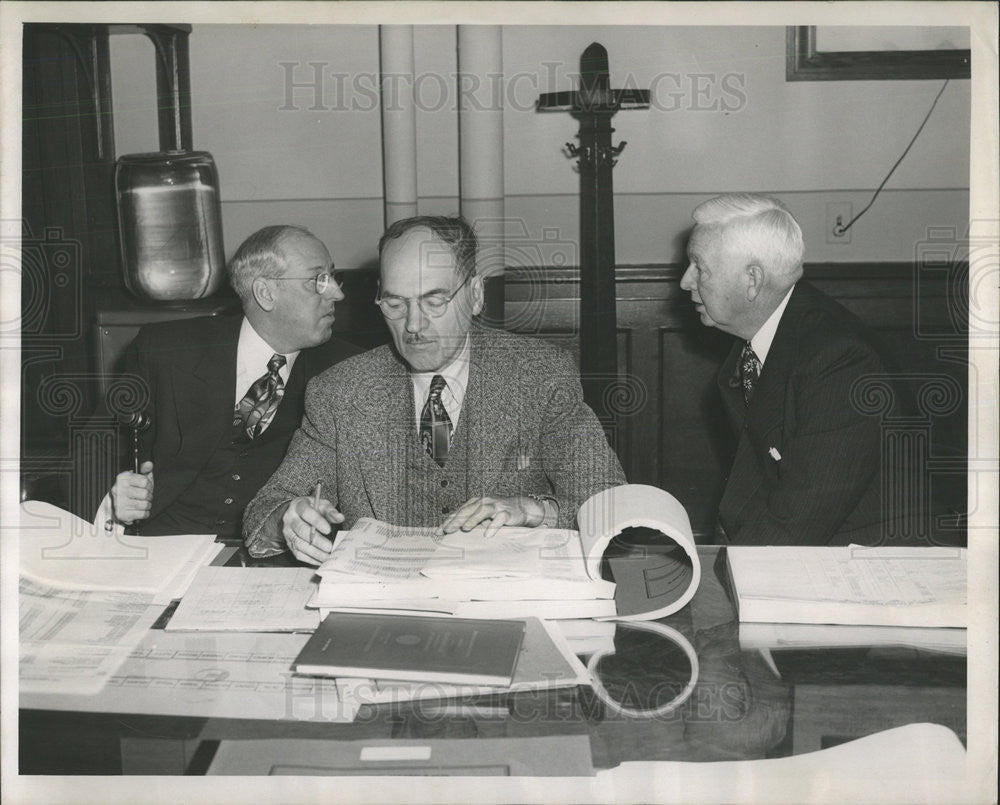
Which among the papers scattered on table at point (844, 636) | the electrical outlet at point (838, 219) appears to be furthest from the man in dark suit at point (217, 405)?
the electrical outlet at point (838, 219)

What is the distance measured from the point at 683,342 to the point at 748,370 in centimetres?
102

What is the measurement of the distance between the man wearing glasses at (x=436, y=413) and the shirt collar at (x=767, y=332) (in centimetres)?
62

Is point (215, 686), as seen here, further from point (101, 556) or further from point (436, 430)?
point (436, 430)

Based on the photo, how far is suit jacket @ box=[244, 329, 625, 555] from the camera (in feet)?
6.52

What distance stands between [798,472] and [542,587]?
0.99 metres

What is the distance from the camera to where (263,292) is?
8.76 feet

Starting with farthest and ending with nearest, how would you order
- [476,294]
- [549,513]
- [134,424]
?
[476,294], [134,424], [549,513]

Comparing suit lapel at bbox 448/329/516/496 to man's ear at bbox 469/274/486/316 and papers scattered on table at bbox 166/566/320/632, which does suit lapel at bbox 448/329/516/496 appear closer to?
man's ear at bbox 469/274/486/316

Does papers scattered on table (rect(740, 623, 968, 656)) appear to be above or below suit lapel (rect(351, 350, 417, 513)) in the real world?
below

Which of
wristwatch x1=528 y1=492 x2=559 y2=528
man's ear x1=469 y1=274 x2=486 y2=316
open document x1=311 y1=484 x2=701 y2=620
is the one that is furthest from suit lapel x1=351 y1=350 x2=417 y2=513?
open document x1=311 y1=484 x2=701 y2=620

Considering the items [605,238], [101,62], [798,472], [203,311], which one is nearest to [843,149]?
[605,238]

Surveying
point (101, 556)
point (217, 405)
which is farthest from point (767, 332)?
point (101, 556)

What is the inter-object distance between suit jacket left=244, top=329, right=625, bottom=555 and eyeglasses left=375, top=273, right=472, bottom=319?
0.11 meters

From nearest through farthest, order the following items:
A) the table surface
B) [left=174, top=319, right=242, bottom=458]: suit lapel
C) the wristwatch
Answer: the table surface < the wristwatch < [left=174, top=319, right=242, bottom=458]: suit lapel
